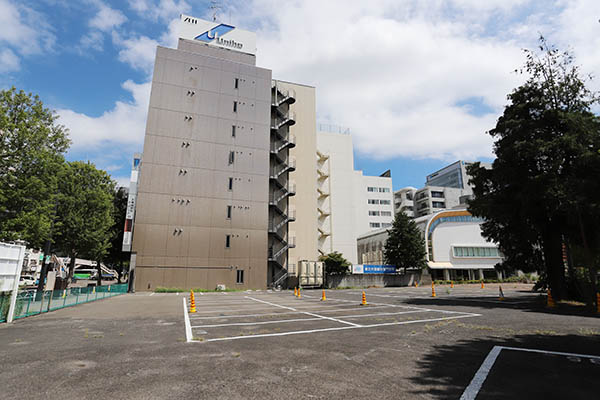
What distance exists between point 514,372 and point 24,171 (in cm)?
2467

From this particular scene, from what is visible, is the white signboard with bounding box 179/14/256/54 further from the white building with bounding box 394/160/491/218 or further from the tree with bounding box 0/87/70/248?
the white building with bounding box 394/160/491/218

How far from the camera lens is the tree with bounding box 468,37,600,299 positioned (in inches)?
647

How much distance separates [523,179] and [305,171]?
3245cm

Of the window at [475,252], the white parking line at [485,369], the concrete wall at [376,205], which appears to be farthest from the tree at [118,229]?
the window at [475,252]

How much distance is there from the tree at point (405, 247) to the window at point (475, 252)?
10.9 meters

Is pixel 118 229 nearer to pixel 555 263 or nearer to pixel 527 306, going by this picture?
pixel 527 306

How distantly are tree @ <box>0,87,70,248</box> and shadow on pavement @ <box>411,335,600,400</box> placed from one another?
21733 millimetres

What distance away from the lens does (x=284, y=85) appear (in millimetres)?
49812

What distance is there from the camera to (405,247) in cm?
4844

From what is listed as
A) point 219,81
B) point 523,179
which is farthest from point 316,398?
point 219,81

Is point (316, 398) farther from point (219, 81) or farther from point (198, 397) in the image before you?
point (219, 81)

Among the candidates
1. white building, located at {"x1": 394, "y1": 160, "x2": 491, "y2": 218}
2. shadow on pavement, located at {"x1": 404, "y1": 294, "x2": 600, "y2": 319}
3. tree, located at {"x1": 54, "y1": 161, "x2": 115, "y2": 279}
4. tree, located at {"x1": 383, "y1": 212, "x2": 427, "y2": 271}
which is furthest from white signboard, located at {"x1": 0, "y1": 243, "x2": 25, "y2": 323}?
white building, located at {"x1": 394, "y1": 160, "x2": 491, "y2": 218}

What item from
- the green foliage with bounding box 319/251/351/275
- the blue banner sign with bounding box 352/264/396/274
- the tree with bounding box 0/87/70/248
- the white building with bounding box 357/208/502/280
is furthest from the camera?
the white building with bounding box 357/208/502/280

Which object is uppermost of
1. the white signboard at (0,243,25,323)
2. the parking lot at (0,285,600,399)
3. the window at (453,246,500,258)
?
the window at (453,246,500,258)
